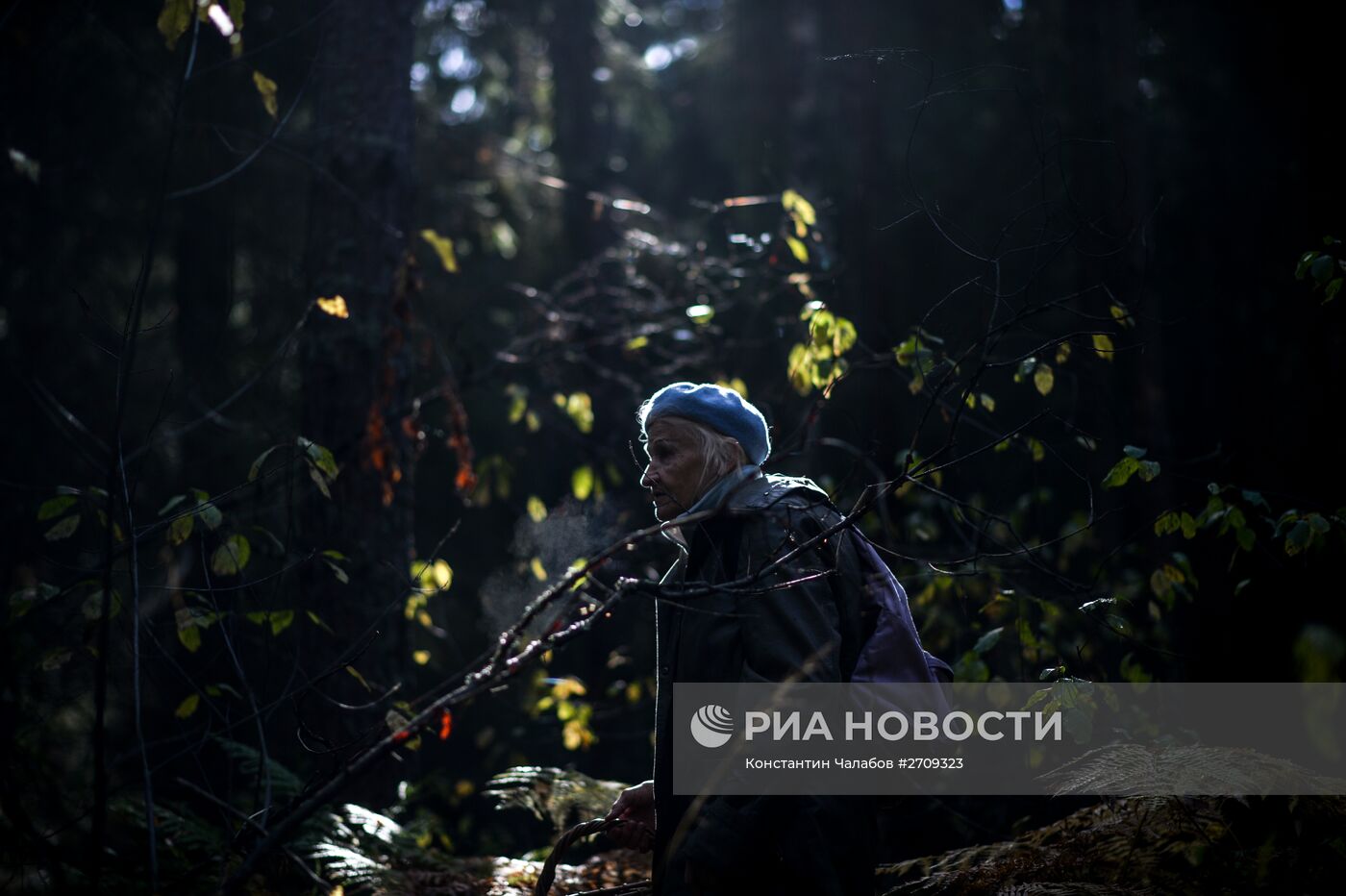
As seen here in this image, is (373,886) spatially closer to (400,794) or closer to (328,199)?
(400,794)

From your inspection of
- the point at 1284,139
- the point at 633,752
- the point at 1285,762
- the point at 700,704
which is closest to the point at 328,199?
the point at 700,704

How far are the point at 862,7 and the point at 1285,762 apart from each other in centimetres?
1035

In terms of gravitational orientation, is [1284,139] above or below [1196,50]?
below

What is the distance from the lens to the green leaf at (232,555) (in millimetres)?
3736

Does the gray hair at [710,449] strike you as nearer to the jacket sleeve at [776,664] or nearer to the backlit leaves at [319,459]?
the jacket sleeve at [776,664]

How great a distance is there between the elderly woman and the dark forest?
274mm

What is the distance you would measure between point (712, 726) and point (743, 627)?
30 cm

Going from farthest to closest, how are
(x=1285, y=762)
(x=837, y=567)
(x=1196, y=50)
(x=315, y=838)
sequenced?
(x=1196, y=50) → (x=315, y=838) → (x=1285, y=762) → (x=837, y=567)

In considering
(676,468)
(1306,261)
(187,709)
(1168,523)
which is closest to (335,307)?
(187,709)

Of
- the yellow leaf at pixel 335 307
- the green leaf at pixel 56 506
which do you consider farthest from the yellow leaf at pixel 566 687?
the green leaf at pixel 56 506

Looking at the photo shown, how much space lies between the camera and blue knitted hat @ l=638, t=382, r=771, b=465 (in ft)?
10.4

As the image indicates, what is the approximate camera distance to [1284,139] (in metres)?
14.0

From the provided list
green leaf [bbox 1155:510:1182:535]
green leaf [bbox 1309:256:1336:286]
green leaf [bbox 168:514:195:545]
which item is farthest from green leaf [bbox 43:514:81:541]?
green leaf [bbox 1309:256:1336:286]

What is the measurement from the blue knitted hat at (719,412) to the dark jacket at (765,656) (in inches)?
5.5
